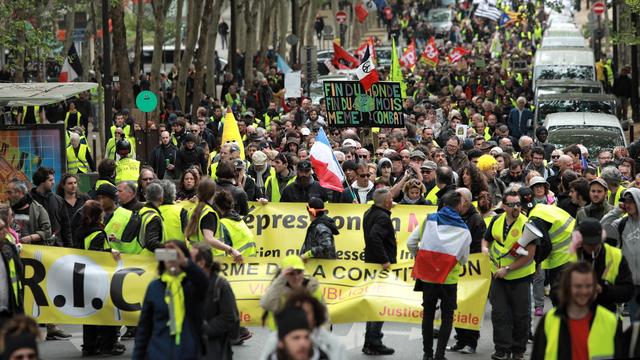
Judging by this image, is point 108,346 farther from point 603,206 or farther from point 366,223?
point 603,206

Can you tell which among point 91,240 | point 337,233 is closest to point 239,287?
point 337,233

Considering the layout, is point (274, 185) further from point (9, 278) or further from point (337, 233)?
point (9, 278)

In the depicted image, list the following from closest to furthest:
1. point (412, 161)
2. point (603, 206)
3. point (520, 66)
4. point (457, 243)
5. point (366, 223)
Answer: point (457, 243), point (366, 223), point (603, 206), point (412, 161), point (520, 66)

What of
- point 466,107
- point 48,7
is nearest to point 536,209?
point 466,107

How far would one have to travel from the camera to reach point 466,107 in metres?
32.7

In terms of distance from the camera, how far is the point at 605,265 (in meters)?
11.2

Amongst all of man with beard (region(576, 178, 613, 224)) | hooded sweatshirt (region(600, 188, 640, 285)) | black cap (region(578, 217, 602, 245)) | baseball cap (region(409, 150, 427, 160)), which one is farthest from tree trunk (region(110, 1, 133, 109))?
black cap (region(578, 217, 602, 245))

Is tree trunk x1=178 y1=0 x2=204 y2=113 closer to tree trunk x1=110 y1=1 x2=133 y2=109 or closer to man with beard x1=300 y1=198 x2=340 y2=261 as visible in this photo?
tree trunk x1=110 y1=1 x2=133 y2=109

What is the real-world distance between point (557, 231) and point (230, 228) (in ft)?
9.26

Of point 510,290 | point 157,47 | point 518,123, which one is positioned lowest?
point 518,123

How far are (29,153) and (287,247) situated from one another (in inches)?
190

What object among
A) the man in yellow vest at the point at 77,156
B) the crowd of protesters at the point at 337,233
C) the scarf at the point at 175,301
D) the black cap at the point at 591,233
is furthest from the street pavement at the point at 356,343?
the man in yellow vest at the point at 77,156

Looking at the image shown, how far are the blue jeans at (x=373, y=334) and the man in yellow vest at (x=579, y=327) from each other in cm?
511

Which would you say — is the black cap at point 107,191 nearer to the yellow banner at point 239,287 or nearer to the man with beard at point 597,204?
the yellow banner at point 239,287
